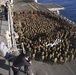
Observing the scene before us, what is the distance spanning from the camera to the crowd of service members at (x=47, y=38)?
1841cm

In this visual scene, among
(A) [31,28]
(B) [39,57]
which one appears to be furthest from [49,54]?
(A) [31,28]

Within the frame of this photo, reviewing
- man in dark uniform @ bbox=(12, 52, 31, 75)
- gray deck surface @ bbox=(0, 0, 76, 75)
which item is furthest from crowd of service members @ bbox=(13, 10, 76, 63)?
man in dark uniform @ bbox=(12, 52, 31, 75)

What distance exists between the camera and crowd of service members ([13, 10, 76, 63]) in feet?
60.4

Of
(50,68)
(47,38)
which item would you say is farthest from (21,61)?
(47,38)

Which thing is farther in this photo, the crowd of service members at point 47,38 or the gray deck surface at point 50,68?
the crowd of service members at point 47,38

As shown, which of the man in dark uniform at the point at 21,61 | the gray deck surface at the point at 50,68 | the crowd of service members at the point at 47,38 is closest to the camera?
the man in dark uniform at the point at 21,61

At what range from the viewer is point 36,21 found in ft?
97.0

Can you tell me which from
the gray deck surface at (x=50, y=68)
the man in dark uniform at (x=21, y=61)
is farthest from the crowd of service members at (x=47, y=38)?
the man in dark uniform at (x=21, y=61)

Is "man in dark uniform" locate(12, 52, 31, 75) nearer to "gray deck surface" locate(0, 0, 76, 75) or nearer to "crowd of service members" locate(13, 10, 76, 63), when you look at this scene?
"gray deck surface" locate(0, 0, 76, 75)

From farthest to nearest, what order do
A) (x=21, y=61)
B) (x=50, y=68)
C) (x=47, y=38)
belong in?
(x=47, y=38), (x=50, y=68), (x=21, y=61)

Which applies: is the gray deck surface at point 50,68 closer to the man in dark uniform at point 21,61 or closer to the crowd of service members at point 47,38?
the crowd of service members at point 47,38

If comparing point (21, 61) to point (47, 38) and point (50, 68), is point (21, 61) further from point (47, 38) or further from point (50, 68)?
point (47, 38)

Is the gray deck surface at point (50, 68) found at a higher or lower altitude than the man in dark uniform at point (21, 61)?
lower

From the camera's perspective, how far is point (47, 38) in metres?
21.5
